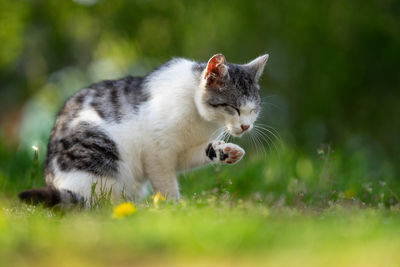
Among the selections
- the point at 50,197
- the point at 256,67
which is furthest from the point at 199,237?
the point at 256,67

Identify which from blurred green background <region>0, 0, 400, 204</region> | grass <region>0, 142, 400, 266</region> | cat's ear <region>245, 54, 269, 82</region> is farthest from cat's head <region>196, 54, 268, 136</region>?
blurred green background <region>0, 0, 400, 204</region>

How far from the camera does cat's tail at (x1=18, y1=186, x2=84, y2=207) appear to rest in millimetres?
3662

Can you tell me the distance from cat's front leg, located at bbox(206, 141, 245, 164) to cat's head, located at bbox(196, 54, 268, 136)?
0.29 meters

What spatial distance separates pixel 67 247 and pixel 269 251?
92cm

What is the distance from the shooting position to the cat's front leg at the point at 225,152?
4.27 meters

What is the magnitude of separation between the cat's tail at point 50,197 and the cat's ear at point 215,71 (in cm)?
152

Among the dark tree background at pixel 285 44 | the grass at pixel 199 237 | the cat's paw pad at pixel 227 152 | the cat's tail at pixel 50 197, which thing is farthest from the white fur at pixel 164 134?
the dark tree background at pixel 285 44

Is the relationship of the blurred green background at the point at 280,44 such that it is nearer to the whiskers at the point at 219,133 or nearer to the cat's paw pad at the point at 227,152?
the whiskers at the point at 219,133

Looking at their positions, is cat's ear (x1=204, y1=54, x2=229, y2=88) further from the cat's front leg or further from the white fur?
the cat's front leg

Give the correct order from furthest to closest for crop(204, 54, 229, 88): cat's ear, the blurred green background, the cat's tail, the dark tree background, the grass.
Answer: the dark tree background, the blurred green background, crop(204, 54, 229, 88): cat's ear, the cat's tail, the grass

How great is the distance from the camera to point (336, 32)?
10086mm

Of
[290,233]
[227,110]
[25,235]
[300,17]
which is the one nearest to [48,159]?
[227,110]

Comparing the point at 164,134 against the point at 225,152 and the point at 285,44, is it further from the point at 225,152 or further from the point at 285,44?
the point at 285,44

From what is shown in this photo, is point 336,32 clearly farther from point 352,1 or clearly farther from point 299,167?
point 299,167
